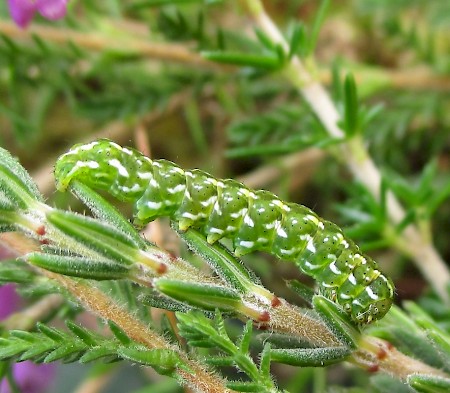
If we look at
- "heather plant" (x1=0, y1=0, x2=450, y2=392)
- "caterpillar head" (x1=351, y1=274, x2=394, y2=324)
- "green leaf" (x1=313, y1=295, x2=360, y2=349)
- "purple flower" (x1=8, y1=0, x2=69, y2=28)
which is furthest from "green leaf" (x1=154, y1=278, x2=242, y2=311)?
"purple flower" (x1=8, y1=0, x2=69, y2=28)

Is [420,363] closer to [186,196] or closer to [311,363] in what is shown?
[311,363]

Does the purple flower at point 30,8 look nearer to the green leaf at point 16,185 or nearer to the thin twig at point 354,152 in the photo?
the thin twig at point 354,152

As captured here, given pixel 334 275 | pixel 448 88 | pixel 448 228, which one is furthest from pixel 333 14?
pixel 334 275

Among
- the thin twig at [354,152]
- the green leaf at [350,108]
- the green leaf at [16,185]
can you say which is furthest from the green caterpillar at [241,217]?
the thin twig at [354,152]

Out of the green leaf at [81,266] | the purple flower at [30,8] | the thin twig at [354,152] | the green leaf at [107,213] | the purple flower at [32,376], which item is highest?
the purple flower at [30,8]

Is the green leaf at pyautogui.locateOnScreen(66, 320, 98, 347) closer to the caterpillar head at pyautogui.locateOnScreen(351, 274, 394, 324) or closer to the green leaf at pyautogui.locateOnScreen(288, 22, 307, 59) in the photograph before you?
the caterpillar head at pyautogui.locateOnScreen(351, 274, 394, 324)

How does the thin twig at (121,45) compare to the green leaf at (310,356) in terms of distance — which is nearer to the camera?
the green leaf at (310,356)

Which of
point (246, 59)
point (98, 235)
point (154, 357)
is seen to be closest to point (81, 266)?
point (98, 235)
